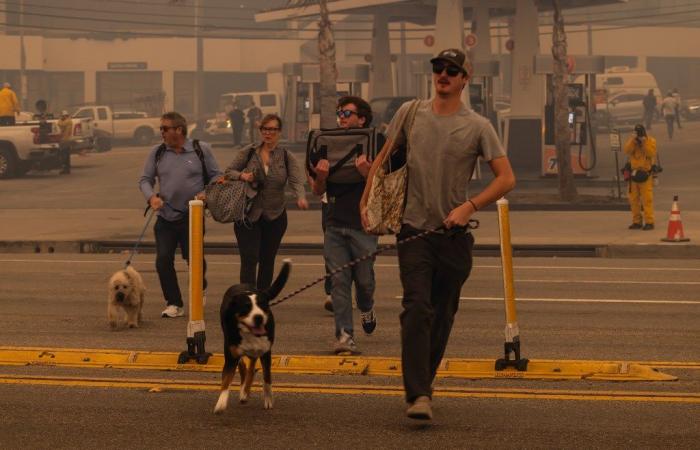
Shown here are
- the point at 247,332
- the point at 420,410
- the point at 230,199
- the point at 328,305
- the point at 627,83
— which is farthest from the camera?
the point at 627,83

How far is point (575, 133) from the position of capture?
34.2 m

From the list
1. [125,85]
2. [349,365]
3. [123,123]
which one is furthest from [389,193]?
[125,85]

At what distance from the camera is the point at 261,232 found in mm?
12383

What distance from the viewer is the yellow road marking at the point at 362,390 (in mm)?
8695

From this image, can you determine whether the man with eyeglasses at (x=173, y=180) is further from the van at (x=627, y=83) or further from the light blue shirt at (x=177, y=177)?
the van at (x=627, y=83)

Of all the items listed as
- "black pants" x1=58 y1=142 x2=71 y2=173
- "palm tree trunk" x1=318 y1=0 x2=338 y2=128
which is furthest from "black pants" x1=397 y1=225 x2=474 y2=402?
"black pants" x1=58 y1=142 x2=71 y2=173

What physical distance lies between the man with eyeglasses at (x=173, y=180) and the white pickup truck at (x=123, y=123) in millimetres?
45215

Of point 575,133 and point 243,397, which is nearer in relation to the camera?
point 243,397

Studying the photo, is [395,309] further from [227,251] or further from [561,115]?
[561,115]

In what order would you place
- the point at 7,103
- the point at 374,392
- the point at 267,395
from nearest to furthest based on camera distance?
the point at 267,395 < the point at 374,392 < the point at 7,103

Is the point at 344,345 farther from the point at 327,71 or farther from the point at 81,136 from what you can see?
the point at 81,136

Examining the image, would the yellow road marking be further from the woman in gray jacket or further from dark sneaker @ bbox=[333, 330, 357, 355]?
the woman in gray jacket

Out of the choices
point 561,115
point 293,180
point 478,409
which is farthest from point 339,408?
point 561,115

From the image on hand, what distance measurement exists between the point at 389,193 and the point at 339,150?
2817 millimetres
